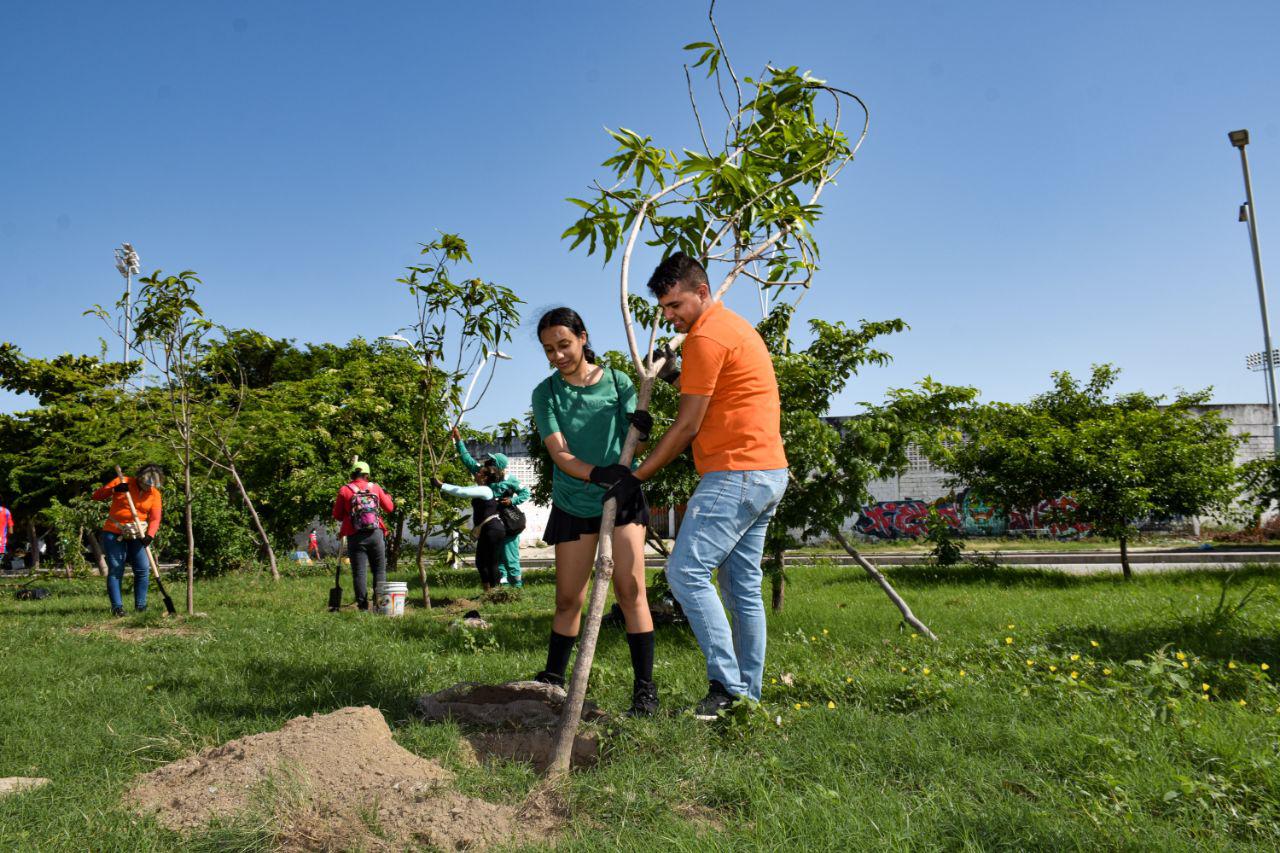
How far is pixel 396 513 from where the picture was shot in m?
15.8

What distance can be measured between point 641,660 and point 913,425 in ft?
13.4

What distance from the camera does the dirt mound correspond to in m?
2.51

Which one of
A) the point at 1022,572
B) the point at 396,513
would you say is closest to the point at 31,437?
the point at 396,513

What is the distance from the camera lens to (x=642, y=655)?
3.87 m

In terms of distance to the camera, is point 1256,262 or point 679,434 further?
point 1256,262

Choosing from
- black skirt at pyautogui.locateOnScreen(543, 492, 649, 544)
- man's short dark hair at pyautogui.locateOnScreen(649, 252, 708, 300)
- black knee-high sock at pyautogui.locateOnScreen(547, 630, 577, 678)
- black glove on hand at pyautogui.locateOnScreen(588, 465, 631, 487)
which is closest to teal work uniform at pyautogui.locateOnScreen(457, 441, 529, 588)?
black knee-high sock at pyautogui.locateOnScreen(547, 630, 577, 678)

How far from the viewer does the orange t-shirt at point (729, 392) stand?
11.3 feet

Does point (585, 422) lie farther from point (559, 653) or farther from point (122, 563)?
point (122, 563)

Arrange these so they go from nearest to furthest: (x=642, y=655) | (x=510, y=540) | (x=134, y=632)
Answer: (x=642, y=655) < (x=134, y=632) < (x=510, y=540)

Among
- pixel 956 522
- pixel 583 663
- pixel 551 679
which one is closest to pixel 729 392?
pixel 583 663

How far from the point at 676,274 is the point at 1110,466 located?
10.5 meters

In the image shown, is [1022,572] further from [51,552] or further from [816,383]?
[51,552]

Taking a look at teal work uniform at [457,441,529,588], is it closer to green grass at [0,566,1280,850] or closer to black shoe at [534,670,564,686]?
green grass at [0,566,1280,850]

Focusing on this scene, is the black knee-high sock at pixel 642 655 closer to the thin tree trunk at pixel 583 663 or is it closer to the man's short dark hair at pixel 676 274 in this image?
the thin tree trunk at pixel 583 663
